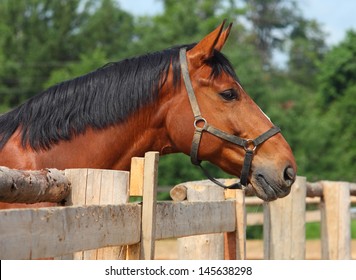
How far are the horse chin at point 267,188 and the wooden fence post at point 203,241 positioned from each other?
1.64 feet

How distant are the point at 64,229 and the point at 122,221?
1.63 feet

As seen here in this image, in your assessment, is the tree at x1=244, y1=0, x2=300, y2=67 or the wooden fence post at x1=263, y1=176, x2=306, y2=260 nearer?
the wooden fence post at x1=263, y1=176, x2=306, y2=260

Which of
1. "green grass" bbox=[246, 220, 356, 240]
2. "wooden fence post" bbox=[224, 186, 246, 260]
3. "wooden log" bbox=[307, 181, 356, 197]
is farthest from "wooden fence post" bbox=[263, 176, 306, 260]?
"green grass" bbox=[246, 220, 356, 240]

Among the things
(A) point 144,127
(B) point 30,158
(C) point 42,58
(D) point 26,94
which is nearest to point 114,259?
(B) point 30,158

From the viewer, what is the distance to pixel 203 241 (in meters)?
4.83

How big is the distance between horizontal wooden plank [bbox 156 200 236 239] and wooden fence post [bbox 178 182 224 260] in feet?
0.45

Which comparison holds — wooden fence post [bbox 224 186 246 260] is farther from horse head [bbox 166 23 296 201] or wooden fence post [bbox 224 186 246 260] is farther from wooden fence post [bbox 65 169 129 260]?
wooden fence post [bbox 65 169 129 260]

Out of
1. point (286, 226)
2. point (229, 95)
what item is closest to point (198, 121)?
point (229, 95)

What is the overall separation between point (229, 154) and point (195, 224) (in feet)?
2.38

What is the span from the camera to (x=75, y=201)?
10.7 ft

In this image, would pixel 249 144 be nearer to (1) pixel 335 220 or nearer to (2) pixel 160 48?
(1) pixel 335 220

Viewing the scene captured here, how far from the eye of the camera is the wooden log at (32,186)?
2844 millimetres

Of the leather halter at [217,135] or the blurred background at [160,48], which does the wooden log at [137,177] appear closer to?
the leather halter at [217,135]

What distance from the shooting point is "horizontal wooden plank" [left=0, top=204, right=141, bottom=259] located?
2311mm
